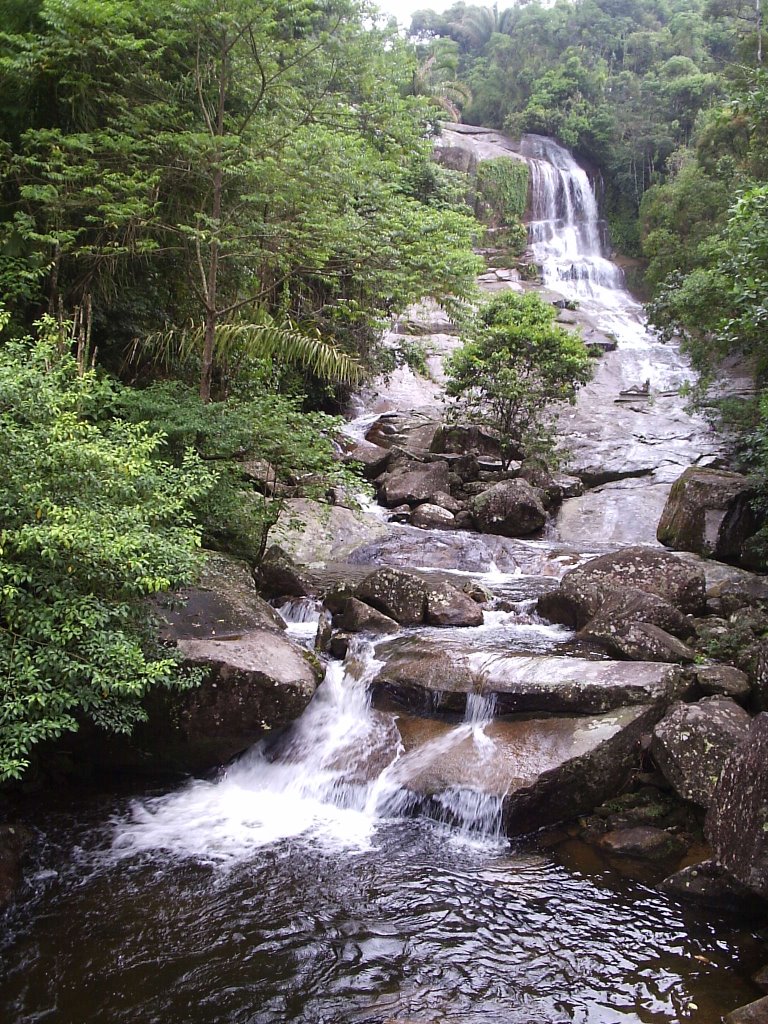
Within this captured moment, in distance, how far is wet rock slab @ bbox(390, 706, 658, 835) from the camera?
6.12 m

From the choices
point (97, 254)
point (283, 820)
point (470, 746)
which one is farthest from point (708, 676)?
point (97, 254)

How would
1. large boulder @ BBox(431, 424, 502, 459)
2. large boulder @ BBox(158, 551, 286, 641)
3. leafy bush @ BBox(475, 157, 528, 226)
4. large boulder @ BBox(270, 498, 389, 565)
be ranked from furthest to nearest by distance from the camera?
1. leafy bush @ BBox(475, 157, 528, 226)
2. large boulder @ BBox(431, 424, 502, 459)
3. large boulder @ BBox(270, 498, 389, 565)
4. large boulder @ BBox(158, 551, 286, 641)

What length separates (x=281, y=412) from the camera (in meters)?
9.08

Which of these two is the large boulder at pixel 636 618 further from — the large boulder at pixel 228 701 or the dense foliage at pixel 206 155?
the dense foliage at pixel 206 155

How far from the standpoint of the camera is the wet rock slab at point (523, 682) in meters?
6.80

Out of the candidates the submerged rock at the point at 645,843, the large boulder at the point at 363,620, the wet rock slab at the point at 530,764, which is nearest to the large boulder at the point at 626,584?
the large boulder at the point at 363,620

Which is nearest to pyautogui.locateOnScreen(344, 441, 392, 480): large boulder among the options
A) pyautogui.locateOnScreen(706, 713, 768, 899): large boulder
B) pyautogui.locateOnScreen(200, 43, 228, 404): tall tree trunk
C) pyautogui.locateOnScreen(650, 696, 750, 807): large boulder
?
pyautogui.locateOnScreen(200, 43, 228, 404): tall tree trunk

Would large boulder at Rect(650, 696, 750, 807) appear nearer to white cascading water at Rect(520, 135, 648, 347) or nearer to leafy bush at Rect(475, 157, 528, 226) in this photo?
white cascading water at Rect(520, 135, 648, 347)

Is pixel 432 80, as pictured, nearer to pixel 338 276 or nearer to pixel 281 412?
pixel 338 276

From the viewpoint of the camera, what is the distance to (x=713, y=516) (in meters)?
12.6

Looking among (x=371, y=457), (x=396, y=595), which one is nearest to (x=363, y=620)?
(x=396, y=595)

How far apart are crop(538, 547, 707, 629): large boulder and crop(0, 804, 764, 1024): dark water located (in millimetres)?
4013

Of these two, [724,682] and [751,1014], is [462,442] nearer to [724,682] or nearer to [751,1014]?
[724,682]

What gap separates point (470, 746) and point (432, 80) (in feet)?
143
